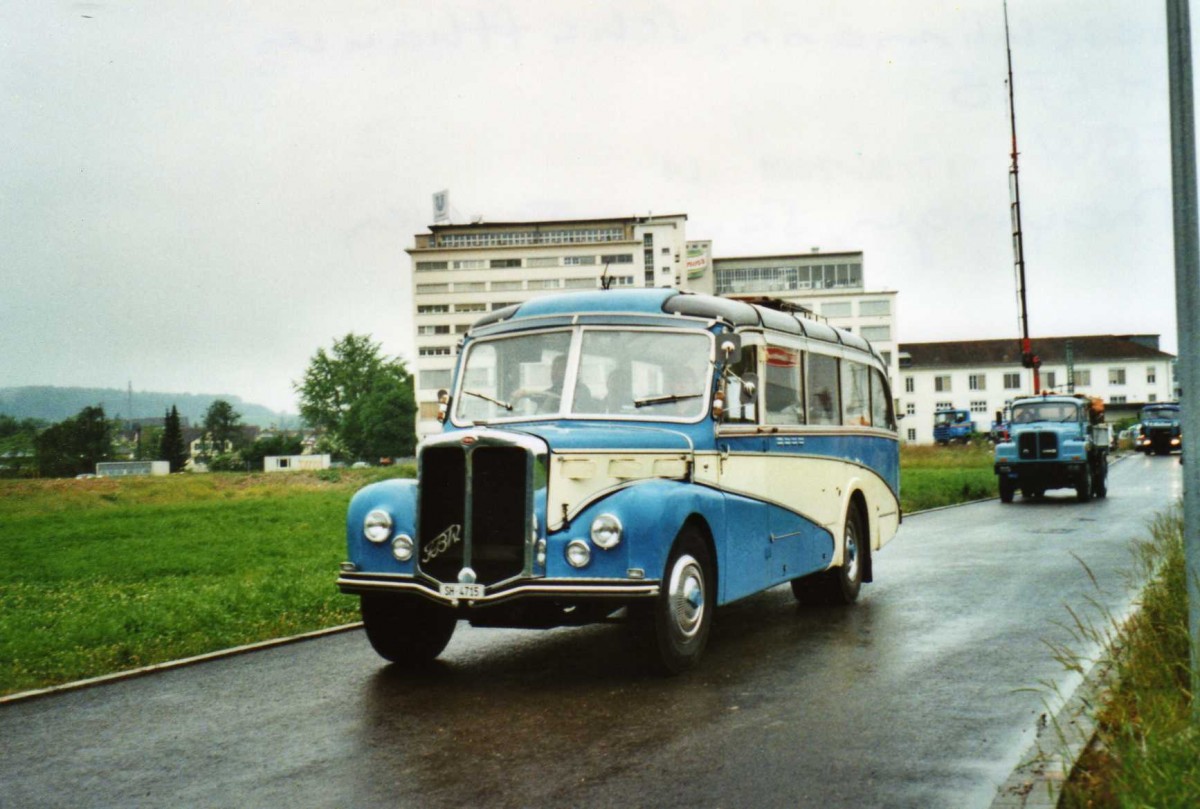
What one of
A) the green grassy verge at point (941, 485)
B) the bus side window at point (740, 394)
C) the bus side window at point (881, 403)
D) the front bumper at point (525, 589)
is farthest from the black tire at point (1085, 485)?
the front bumper at point (525, 589)

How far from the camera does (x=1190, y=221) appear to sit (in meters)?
5.39

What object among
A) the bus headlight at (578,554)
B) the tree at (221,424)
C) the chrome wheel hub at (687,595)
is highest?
the tree at (221,424)

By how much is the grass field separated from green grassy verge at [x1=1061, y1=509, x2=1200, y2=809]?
705 cm

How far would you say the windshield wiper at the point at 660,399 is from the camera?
28.6 ft

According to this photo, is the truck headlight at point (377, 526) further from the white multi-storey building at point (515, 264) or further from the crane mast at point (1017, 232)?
the white multi-storey building at point (515, 264)

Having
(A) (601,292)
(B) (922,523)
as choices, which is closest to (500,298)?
(B) (922,523)

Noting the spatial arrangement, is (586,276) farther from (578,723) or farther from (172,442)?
(578,723)

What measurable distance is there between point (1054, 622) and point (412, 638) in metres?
5.55

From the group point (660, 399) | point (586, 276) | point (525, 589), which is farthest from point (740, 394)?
point (586, 276)

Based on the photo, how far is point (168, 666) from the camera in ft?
29.7

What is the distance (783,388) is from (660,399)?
2.02m

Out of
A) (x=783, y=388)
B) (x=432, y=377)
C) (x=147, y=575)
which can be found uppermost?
(x=432, y=377)

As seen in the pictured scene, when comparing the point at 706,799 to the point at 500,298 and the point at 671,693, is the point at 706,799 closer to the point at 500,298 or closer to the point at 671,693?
the point at 671,693

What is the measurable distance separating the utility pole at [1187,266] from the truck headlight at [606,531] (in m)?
3.30
